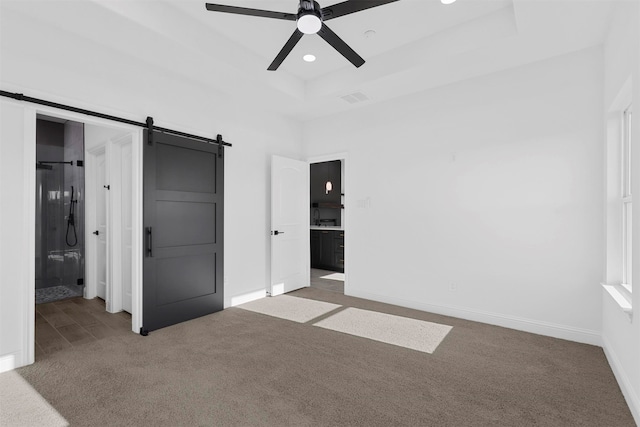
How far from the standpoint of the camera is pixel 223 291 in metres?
4.13

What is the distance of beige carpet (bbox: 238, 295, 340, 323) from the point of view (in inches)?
154

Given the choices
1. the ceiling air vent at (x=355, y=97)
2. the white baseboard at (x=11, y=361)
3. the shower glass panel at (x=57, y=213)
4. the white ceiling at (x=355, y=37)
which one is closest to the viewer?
the white baseboard at (x=11, y=361)

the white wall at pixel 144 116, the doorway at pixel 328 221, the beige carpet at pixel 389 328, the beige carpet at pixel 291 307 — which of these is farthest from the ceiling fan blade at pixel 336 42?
Answer: the doorway at pixel 328 221

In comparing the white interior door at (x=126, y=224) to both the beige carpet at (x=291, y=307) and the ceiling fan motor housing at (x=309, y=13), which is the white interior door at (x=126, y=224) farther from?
the ceiling fan motor housing at (x=309, y=13)

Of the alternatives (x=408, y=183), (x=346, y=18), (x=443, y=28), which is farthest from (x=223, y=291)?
(x=443, y=28)

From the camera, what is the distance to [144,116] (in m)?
3.38

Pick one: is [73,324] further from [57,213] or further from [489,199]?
[489,199]

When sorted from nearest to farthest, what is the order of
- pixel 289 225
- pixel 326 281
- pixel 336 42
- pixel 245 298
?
pixel 336 42
pixel 245 298
pixel 289 225
pixel 326 281

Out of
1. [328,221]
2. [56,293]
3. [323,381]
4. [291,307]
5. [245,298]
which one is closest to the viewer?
[323,381]

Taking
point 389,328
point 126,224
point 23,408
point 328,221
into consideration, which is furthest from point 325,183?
point 23,408

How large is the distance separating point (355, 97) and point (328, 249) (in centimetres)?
361

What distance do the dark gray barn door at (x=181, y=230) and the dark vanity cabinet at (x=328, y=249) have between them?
3.23m

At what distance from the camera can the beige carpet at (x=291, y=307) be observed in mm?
3901

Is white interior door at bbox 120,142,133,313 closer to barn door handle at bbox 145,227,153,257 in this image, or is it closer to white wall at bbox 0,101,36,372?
barn door handle at bbox 145,227,153,257
